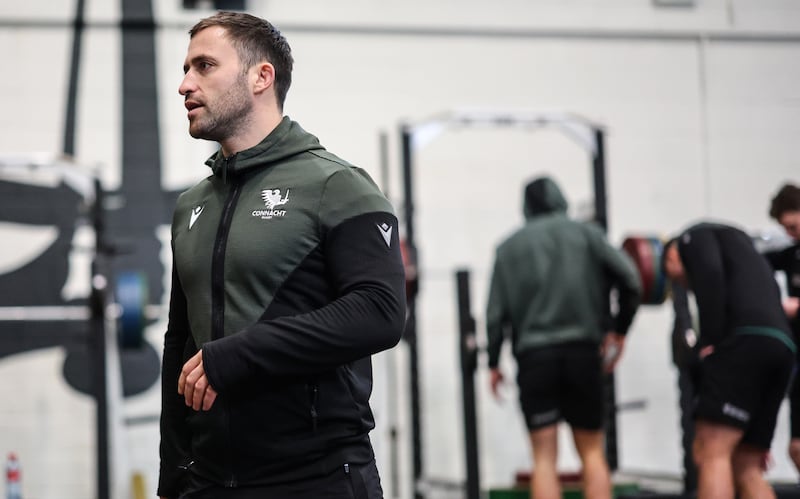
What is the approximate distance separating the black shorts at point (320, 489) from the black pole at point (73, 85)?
13.8ft

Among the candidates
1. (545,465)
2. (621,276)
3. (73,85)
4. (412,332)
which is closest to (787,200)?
(621,276)

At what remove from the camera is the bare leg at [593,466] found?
370cm

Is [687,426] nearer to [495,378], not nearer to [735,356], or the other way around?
[495,378]

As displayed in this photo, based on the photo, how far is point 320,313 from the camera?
139 centimetres

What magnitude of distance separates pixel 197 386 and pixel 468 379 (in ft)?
9.39

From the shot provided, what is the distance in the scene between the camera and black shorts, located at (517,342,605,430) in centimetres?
376

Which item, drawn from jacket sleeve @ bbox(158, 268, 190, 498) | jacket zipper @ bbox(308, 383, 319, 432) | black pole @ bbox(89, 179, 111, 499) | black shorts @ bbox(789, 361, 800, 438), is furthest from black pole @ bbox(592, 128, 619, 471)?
jacket zipper @ bbox(308, 383, 319, 432)

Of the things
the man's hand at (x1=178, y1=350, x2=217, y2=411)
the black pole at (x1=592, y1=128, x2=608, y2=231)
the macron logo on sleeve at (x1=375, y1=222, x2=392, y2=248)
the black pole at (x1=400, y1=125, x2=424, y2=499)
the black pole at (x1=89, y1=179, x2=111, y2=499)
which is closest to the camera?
the man's hand at (x1=178, y1=350, x2=217, y2=411)

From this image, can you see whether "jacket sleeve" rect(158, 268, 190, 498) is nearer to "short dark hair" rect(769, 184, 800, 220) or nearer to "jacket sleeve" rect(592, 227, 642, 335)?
"jacket sleeve" rect(592, 227, 642, 335)

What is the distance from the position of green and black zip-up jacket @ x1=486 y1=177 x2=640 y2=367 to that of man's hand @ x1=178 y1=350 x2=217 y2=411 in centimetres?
255

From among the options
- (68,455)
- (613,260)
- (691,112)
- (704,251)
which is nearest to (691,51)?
(691,112)

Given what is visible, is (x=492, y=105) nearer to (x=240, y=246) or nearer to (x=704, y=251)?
(x=704, y=251)

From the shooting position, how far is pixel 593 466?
147 inches

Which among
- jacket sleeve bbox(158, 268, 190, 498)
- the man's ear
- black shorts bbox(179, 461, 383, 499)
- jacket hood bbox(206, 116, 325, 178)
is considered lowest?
black shorts bbox(179, 461, 383, 499)
